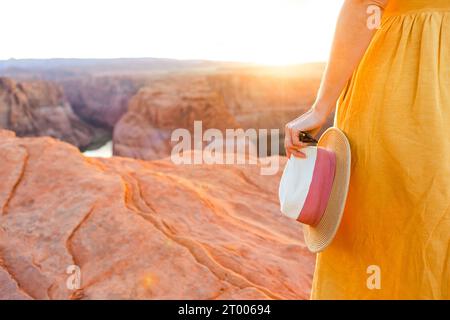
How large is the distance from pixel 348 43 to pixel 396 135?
0.25 meters

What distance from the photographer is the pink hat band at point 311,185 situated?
122 cm

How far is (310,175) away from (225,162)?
13.0 ft

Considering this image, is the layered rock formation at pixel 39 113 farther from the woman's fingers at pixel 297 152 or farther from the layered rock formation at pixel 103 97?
the woman's fingers at pixel 297 152

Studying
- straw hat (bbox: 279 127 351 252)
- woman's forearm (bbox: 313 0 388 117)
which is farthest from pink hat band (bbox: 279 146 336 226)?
woman's forearm (bbox: 313 0 388 117)

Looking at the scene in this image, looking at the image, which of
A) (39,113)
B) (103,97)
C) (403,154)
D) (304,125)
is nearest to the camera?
(403,154)

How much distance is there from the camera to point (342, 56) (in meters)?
1.15

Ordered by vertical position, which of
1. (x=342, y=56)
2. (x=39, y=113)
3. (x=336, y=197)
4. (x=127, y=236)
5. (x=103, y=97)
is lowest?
(x=39, y=113)

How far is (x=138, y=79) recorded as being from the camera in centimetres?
4969

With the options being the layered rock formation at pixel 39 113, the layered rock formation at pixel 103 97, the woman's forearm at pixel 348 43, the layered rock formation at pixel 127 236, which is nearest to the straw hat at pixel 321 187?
the woman's forearm at pixel 348 43

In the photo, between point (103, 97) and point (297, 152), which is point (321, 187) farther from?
point (103, 97)

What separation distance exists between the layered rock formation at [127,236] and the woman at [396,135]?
4.30 ft

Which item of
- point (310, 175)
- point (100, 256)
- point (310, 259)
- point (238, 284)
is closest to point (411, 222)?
point (310, 175)

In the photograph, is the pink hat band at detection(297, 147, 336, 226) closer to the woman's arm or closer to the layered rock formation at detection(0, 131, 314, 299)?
the woman's arm

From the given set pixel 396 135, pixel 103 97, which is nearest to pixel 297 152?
pixel 396 135
